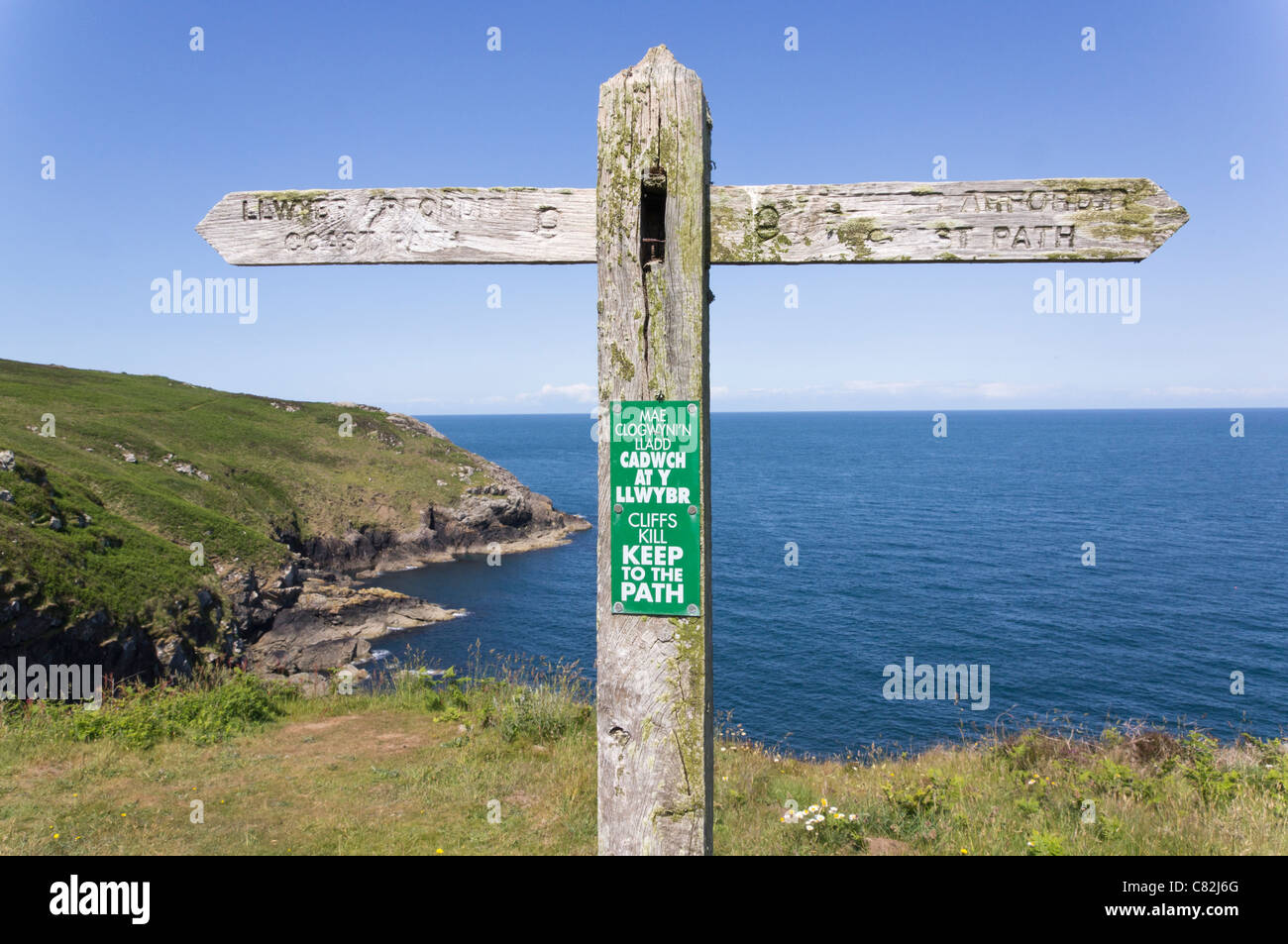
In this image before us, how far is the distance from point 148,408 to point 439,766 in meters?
74.2

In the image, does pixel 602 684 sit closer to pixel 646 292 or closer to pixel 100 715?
pixel 646 292

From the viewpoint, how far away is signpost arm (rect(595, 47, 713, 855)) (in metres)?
2.78

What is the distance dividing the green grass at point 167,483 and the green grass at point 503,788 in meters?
24.2

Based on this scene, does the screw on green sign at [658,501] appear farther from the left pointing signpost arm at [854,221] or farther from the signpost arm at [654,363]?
the left pointing signpost arm at [854,221]

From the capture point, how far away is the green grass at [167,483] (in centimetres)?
3044

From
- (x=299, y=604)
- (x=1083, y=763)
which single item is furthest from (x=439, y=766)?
(x=299, y=604)

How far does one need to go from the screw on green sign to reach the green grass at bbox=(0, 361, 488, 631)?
31.8 meters

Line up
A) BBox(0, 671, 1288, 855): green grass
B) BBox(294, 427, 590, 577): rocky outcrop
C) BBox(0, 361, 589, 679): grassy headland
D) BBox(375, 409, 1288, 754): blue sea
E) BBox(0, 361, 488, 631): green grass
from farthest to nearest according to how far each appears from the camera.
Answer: BBox(294, 427, 590, 577): rocky outcrop → BBox(375, 409, 1288, 754): blue sea → BBox(0, 361, 488, 631): green grass → BBox(0, 361, 589, 679): grassy headland → BBox(0, 671, 1288, 855): green grass

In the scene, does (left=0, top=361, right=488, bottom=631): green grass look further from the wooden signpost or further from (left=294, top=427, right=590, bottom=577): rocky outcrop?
the wooden signpost

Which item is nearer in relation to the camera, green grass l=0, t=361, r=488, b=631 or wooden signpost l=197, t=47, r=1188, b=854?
wooden signpost l=197, t=47, r=1188, b=854

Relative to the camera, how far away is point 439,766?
739cm

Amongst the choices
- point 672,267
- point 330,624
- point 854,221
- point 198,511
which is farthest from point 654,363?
point 198,511

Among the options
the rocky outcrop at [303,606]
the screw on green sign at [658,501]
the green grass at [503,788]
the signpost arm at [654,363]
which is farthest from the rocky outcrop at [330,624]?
the screw on green sign at [658,501]

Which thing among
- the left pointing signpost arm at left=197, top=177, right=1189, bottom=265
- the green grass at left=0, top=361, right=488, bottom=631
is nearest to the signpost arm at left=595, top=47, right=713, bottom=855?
the left pointing signpost arm at left=197, top=177, right=1189, bottom=265
